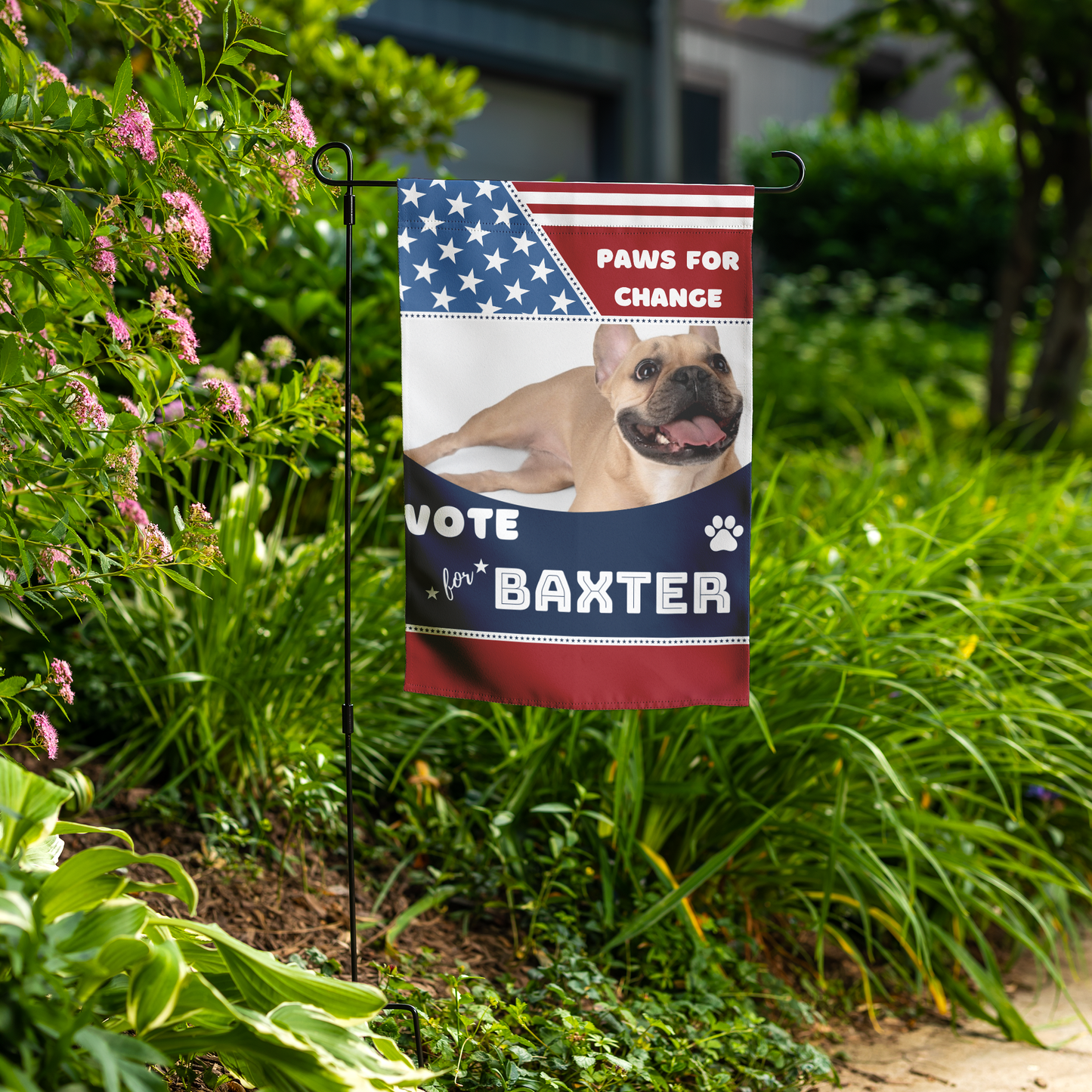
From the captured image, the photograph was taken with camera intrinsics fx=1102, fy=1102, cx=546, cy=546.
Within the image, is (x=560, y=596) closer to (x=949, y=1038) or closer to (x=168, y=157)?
(x=168, y=157)

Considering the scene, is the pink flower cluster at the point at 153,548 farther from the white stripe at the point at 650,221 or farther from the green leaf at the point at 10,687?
the white stripe at the point at 650,221

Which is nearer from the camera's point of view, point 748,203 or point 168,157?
point 168,157

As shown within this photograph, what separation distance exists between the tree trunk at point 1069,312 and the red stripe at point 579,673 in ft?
18.2

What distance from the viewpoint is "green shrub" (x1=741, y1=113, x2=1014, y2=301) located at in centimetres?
1305

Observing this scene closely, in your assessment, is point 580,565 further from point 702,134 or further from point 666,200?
point 702,134

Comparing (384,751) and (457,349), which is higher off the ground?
(457,349)

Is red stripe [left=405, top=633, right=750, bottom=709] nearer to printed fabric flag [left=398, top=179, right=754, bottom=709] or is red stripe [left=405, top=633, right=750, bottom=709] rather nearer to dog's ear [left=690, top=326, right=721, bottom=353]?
printed fabric flag [left=398, top=179, right=754, bottom=709]

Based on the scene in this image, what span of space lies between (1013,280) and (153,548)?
263 inches

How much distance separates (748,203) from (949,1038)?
2080 mm

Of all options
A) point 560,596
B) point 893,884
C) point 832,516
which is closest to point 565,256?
point 560,596

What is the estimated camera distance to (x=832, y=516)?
12.3 ft

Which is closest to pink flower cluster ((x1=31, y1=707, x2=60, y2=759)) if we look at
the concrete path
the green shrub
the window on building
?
the concrete path

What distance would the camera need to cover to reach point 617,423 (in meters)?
2.13

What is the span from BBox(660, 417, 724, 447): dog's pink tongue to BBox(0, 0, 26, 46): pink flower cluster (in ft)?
4.50
